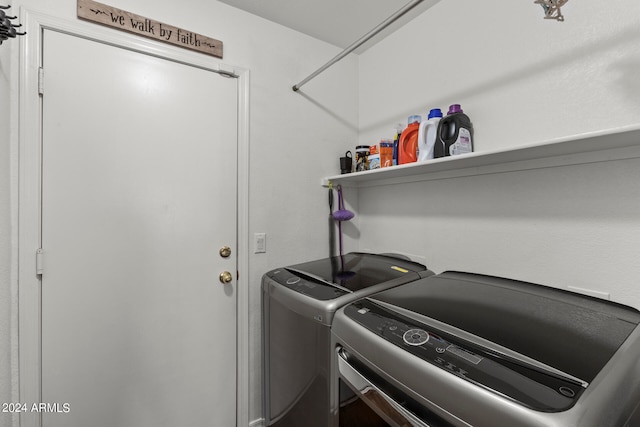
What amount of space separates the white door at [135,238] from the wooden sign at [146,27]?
11 centimetres

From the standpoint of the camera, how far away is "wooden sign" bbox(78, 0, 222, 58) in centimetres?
129

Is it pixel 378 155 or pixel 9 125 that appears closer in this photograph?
pixel 9 125

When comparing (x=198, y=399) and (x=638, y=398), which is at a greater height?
(x=638, y=398)

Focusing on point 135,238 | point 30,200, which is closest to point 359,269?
point 135,238

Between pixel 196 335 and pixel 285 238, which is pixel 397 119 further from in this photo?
pixel 196 335

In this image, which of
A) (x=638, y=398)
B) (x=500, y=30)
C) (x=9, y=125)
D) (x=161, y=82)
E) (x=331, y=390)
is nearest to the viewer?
(x=638, y=398)

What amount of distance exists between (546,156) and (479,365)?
1011 millimetres

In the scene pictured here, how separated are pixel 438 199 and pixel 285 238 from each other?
0.98 meters

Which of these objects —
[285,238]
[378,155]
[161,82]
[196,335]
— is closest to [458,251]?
[378,155]

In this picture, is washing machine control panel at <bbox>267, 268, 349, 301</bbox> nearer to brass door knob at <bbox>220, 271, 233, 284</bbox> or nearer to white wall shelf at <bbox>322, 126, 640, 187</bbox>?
brass door knob at <bbox>220, 271, 233, 284</bbox>

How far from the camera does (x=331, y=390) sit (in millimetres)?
1016

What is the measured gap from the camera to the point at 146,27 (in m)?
1.41

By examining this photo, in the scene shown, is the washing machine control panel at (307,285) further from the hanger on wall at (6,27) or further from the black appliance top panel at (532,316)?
the hanger on wall at (6,27)

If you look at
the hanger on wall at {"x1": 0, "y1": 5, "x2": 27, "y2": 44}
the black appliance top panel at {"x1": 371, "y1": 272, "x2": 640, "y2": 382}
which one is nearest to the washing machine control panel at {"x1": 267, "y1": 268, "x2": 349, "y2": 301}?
the black appliance top panel at {"x1": 371, "y1": 272, "x2": 640, "y2": 382}
